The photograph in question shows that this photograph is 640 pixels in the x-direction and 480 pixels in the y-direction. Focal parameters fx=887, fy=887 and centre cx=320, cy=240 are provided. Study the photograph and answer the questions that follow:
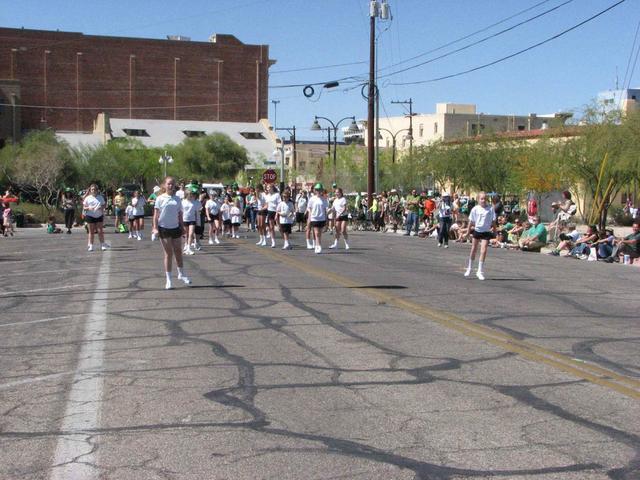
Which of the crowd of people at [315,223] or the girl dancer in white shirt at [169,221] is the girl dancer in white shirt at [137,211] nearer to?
the crowd of people at [315,223]

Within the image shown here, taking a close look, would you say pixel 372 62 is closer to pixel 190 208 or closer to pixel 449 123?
pixel 190 208

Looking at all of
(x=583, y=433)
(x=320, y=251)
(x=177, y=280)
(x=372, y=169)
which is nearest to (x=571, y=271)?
(x=320, y=251)

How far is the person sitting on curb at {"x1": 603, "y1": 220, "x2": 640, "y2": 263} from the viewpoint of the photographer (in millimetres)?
22953

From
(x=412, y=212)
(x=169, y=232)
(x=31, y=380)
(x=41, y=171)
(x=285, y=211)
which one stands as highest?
(x=41, y=171)

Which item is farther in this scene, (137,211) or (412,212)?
(412,212)

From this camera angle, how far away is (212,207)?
27641mm

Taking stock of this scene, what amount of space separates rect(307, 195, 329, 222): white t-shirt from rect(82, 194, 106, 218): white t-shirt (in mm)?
5705

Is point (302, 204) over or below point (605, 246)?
over

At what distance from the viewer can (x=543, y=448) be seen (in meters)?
5.79

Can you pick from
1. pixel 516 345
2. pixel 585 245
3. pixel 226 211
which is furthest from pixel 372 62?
pixel 516 345

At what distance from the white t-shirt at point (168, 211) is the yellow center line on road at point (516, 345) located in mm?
3051

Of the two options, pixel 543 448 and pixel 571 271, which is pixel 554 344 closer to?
pixel 543 448

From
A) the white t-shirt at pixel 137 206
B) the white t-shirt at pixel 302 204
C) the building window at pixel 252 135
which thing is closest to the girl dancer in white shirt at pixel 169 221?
the white t-shirt at pixel 137 206

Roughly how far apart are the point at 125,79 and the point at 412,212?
215ft
